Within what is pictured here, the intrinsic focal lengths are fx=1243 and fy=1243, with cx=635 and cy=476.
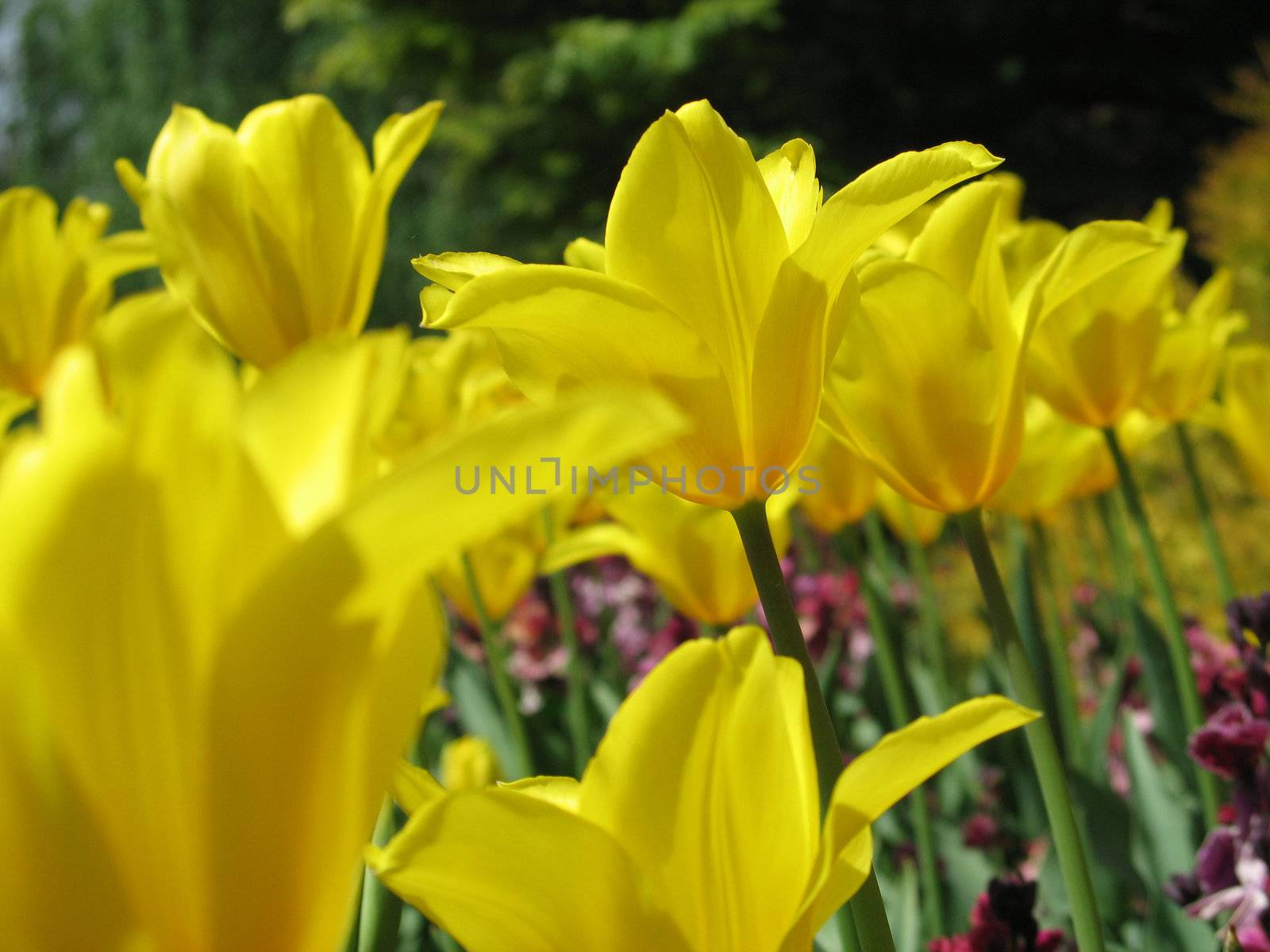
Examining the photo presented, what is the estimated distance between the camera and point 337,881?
343mm

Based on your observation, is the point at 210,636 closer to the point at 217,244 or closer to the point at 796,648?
the point at 796,648

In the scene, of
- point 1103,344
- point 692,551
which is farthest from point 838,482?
point 1103,344

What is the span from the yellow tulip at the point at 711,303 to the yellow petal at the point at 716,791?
0.67 feet

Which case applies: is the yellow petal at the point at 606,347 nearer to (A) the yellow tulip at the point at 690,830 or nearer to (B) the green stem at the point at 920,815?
(A) the yellow tulip at the point at 690,830

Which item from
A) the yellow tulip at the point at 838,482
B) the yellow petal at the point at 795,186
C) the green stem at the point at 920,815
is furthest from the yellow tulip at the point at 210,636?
the yellow tulip at the point at 838,482

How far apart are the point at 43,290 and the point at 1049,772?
4.02ft

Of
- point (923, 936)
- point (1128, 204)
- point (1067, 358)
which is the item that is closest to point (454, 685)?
point (923, 936)

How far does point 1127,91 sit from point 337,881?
13.4 meters

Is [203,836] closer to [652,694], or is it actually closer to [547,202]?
[652,694]

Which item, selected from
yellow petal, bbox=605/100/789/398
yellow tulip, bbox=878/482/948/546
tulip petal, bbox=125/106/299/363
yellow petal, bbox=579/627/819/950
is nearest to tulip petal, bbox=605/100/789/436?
yellow petal, bbox=605/100/789/398

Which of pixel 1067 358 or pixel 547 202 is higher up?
pixel 547 202

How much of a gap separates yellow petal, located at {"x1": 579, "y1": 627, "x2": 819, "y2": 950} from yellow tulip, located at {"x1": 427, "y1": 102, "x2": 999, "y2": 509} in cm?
20

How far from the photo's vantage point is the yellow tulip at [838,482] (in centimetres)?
161

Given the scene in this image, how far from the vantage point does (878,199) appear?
2.10 ft
